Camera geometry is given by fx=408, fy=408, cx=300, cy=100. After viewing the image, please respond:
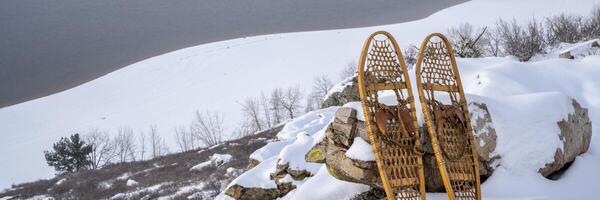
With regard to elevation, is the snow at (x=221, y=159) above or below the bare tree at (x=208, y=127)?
above

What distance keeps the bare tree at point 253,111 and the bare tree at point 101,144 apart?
76.7 ft

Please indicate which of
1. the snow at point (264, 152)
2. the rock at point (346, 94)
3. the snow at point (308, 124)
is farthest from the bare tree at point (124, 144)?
the snow at point (264, 152)

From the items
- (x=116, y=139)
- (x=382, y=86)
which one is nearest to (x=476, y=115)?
(x=382, y=86)

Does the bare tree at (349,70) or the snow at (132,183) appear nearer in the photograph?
the snow at (132,183)

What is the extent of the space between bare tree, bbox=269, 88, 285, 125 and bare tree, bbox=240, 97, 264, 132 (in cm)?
240

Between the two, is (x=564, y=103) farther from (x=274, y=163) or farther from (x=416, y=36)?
(x=416, y=36)

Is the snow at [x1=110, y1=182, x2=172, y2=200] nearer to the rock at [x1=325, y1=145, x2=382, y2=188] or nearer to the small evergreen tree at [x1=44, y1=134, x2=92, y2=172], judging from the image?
the rock at [x1=325, y1=145, x2=382, y2=188]

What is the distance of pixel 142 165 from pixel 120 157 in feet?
99.2

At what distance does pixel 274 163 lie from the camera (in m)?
10.0

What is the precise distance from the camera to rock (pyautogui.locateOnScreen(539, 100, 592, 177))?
215 inches

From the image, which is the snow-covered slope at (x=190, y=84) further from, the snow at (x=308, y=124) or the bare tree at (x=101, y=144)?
the snow at (x=308, y=124)

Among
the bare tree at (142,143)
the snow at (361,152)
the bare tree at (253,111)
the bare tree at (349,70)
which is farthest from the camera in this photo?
the bare tree at (142,143)

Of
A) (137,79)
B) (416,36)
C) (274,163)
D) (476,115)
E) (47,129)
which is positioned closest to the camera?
(476,115)

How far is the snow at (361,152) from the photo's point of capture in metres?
5.30
